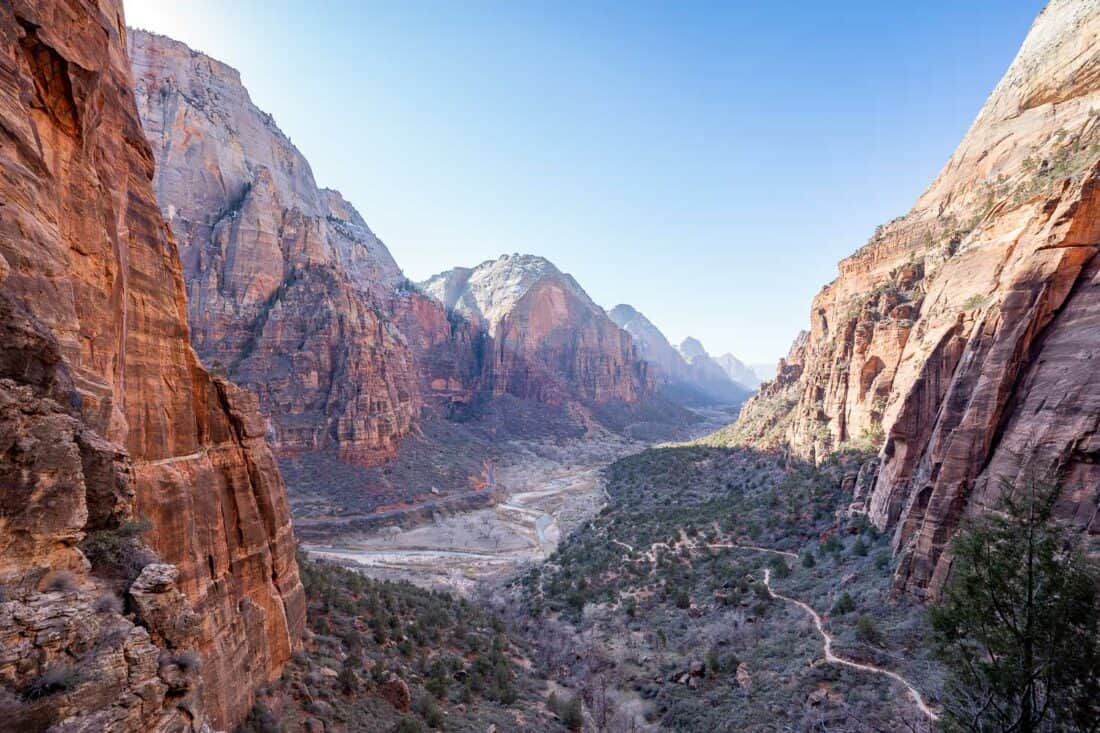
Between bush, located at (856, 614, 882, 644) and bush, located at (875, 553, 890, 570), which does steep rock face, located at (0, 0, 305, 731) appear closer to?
bush, located at (856, 614, 882, 644)

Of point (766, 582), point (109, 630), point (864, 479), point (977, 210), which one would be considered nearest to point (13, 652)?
point (109, 630)

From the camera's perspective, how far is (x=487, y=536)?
50406 millimetres

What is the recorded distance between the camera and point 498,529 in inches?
2084

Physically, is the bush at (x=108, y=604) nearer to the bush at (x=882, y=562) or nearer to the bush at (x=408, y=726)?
the bush at (x=408, y=726)

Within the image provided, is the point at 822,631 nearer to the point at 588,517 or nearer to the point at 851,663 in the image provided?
the point at 851,663

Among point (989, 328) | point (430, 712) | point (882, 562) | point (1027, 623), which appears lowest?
point (430, 712)

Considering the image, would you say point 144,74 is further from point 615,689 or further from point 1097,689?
point 1097,689

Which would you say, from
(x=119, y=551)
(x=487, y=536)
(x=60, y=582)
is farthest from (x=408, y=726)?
(x=487, y=536)

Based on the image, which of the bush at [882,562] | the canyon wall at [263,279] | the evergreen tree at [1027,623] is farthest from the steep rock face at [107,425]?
the canyon wall at [263,279]

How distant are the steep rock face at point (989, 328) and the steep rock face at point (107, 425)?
49.2 ft

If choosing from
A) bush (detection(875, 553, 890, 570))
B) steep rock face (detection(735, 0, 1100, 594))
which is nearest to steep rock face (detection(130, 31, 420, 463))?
steep rock face (detection(735, 0, 1100, 594))

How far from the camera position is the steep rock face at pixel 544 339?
392 ft

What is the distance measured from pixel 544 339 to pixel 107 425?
13362cm

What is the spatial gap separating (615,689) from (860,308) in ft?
109
